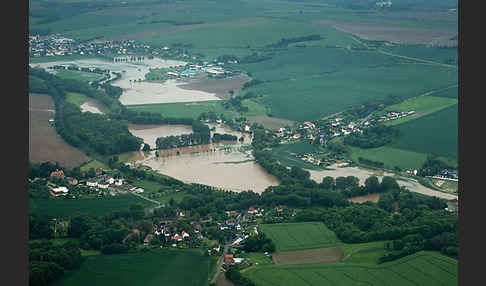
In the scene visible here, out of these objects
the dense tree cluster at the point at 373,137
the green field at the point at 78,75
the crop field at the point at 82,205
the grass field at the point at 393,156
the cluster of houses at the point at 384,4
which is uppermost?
the cluster of houses at the point at 384,4

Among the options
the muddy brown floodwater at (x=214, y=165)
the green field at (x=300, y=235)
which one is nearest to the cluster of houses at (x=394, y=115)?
the muddy brown floodwater at (x=214, y=165)

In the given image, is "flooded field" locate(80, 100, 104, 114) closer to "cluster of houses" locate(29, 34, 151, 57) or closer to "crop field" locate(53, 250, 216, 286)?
"cluster of houses" locate(29, 34, 151, 57)

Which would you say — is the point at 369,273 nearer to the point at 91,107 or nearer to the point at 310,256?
the point at 310,256

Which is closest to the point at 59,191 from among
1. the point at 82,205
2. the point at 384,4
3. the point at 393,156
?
the point at 82,205

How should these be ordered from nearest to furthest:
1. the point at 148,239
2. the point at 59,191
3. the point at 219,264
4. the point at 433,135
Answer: the point at 219,264 < the point at 148,239 < the point at 59,191 < the point at 433,135

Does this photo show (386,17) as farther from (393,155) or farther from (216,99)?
(393,155)

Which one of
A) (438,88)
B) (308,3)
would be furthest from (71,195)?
(308,3)

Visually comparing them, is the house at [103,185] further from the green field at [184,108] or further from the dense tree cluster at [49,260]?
the green field at [184,108]
